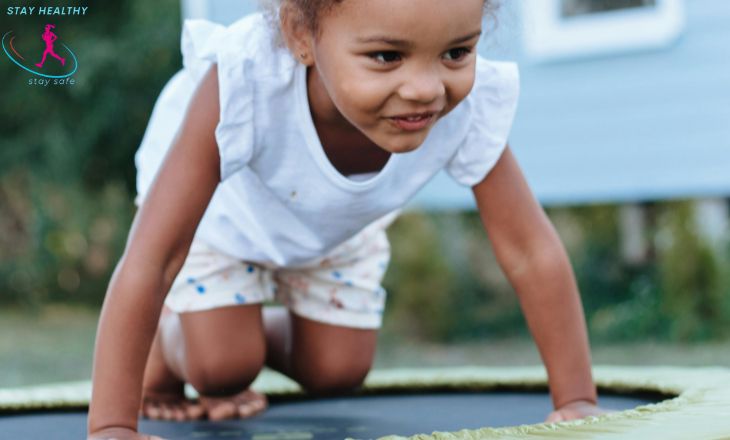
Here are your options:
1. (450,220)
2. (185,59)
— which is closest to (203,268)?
(185,59)

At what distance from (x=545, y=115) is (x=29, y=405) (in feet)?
9.72

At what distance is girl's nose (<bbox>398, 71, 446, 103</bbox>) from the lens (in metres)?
1.30

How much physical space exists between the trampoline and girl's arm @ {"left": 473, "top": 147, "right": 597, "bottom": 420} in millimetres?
111

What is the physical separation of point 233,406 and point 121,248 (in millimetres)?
4210

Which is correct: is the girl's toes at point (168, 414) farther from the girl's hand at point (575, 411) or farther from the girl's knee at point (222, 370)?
the girl's hand at point (575, 411)

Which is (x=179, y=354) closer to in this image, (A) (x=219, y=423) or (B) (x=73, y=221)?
(A) (x=219, y=423)

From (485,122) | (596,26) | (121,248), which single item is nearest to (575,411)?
(485,122)

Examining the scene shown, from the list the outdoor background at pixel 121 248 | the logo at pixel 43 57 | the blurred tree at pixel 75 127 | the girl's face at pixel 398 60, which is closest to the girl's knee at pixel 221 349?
the girl's face at pixel 398 60

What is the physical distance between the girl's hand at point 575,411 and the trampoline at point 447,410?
0.21 ft

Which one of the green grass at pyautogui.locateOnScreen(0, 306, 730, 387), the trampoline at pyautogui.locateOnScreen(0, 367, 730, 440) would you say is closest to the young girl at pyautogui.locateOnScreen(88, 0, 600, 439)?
the trampoline at pyautogui.locateOnScreen(0, 367, 730, 440)

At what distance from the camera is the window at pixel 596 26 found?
14.0 ft

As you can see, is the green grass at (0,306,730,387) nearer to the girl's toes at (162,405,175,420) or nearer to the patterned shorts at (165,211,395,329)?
the patterned shorts at (165,211,395,329)

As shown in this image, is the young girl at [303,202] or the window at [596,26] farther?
the window at [596,26]

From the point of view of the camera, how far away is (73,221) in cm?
631
